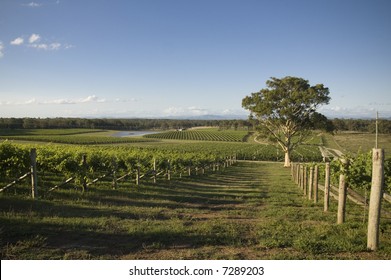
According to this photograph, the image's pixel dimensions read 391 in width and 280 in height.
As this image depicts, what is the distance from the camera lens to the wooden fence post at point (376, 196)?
5.65 meters

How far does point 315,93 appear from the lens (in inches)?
1404

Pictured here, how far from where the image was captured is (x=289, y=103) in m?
36.8

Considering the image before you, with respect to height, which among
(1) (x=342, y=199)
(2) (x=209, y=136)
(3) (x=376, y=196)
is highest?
(3) (x=376, y=196)

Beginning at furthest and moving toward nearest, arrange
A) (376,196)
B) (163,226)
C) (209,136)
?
1. (209,136)
2. (163,226)
3. (376,196)

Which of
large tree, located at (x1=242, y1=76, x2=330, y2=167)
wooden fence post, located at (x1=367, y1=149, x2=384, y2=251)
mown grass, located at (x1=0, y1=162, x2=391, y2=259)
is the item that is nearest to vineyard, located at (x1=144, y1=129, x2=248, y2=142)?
large tree, located at (x1=242, y1=76, x2=330, y2=167)

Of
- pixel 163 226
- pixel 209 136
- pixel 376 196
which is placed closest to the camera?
pixel 376 196

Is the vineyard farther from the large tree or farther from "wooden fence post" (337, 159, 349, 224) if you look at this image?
"wooden fence post" (337, 159, 349, 224)

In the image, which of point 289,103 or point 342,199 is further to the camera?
point 289,103

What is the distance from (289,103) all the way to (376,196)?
32960 millimetres

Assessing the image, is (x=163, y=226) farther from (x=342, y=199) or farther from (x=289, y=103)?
(x=289, y=103)

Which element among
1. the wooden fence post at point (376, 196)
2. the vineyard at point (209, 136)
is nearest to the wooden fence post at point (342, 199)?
the wooden fence post at point (376, 196)

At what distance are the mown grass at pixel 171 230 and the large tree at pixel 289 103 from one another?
2760 cm

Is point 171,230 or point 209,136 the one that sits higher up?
point 171,230

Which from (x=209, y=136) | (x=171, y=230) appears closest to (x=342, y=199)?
(x=171, y=230)
